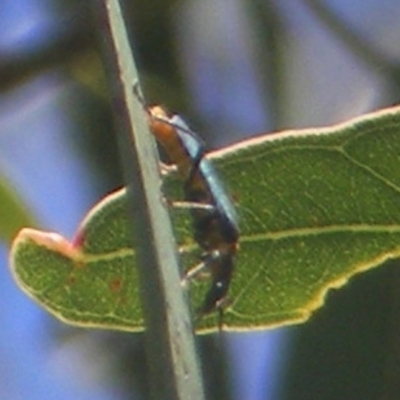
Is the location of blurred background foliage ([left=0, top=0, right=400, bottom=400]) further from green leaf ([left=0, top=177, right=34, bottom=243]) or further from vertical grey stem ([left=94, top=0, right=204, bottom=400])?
vertical grey stem ([left=94, top=0, right=204, bottom=400])

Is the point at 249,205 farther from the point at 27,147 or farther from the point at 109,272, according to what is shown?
the point at 27,147

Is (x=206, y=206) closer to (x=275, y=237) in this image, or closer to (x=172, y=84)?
(x=275, y=237)

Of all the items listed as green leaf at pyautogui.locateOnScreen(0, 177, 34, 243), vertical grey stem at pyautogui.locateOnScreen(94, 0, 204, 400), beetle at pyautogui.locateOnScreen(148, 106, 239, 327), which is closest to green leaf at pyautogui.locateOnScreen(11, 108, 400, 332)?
beetle at pyautogui.locateOnScreen(148, 106, 239, 327)

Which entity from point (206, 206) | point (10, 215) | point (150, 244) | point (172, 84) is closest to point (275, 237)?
point (206, 206)

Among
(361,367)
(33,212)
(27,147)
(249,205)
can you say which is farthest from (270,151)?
(27,147)

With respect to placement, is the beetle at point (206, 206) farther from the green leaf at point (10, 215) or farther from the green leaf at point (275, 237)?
the green leaf at point (10, 215)

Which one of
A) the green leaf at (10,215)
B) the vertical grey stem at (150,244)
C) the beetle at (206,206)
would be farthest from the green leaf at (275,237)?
the green leaf at (10,215)

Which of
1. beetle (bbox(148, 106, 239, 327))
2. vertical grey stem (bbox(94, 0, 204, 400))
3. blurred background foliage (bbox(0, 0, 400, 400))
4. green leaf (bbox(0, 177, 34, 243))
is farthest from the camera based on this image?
blurred background foliage (bbox(0, 0, 400, 400))
